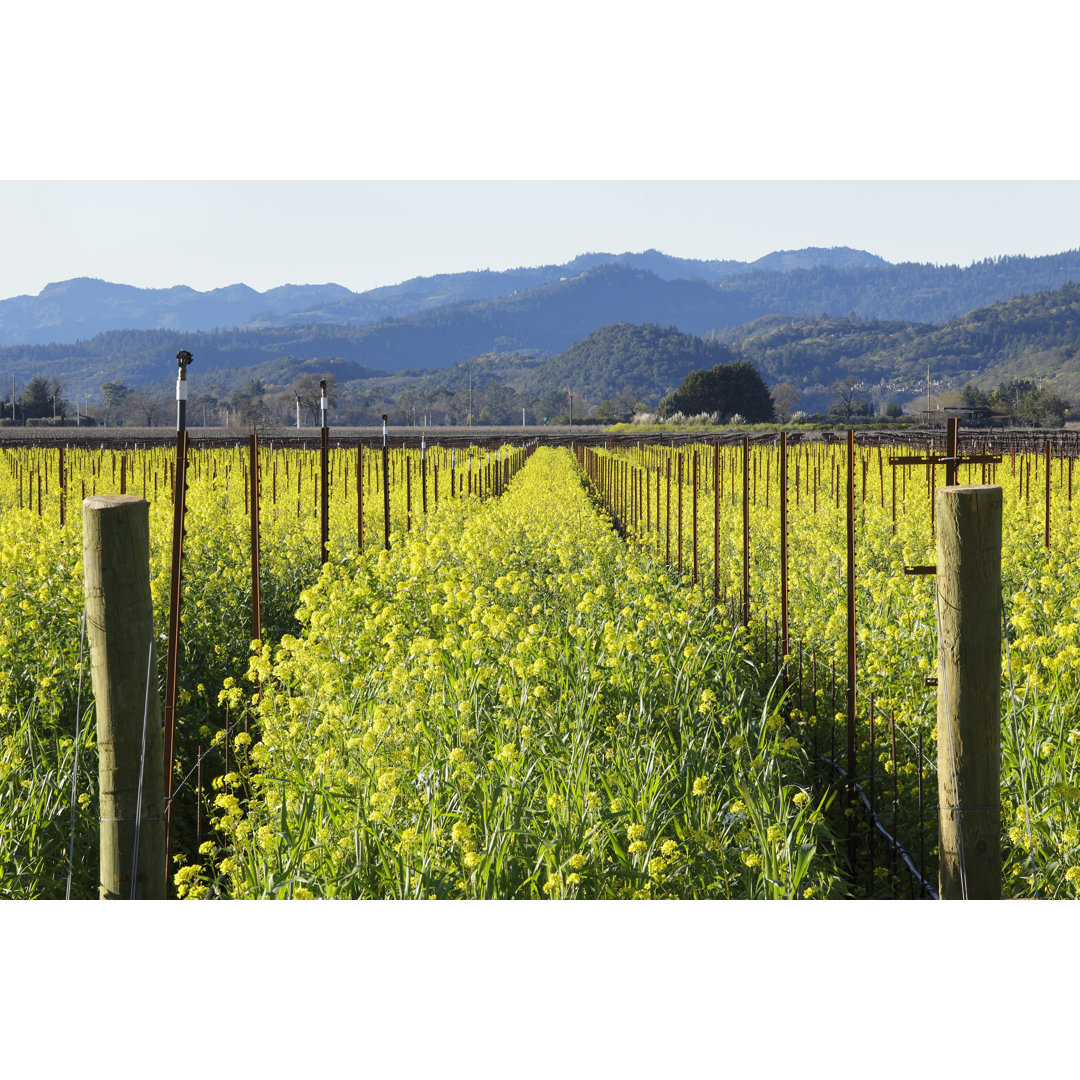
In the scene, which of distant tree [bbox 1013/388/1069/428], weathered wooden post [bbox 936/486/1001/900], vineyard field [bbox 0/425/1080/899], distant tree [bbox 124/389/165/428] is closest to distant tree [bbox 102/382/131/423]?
distant tree [bbox 124/389/165/428]

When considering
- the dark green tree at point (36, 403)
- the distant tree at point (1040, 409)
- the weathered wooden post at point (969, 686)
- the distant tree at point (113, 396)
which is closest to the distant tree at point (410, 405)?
the distant tree at point (113, 396)

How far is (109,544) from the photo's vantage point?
7.25 feet

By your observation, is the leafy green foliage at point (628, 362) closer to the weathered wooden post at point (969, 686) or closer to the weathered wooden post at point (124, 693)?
the weathered wooden post at point (969, 686)

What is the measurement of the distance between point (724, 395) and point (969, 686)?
3197 inches

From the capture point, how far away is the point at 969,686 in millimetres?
2268

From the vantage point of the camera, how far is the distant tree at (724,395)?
81.2 meters

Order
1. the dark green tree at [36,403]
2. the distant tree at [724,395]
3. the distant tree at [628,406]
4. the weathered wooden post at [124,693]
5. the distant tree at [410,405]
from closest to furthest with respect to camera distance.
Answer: the weathered wooden post at [124,693]
the dark green tree at [36,403]
the distant tree at [724,395]
the distant tree at [628,406]
the distant tree at [410,405]

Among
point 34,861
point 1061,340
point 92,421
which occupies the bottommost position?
point 34,861

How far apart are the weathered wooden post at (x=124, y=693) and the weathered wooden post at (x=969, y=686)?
183 centimetres

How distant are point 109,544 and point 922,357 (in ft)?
671

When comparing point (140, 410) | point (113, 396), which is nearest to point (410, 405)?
point (140, 410)

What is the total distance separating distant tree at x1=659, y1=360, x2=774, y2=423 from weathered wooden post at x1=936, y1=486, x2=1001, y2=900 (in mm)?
79359

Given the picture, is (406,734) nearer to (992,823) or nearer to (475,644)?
(475,644)

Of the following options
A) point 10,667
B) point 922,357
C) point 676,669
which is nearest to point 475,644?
point 676,669
